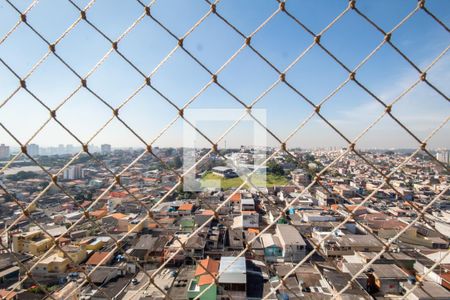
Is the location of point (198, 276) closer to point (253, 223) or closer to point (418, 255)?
point (253, 223)

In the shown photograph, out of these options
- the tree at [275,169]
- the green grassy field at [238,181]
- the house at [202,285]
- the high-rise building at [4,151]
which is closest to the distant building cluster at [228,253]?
the house at [202,285]

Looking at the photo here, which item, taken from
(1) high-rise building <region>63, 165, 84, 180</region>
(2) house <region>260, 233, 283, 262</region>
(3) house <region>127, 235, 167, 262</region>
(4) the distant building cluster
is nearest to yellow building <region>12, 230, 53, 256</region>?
(4) the distant building cluster

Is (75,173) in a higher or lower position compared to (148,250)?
higher

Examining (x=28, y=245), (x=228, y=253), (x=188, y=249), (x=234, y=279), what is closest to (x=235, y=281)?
(x=234, y=279)

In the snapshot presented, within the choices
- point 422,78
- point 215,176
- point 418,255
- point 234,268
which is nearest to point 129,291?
point 234,268

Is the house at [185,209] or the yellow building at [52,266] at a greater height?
the house at [185,209]

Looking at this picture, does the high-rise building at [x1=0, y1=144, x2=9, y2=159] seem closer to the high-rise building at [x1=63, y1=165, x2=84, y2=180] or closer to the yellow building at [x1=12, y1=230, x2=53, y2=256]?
the high-rise building at [x1=63, y1=165, x2=84, y2=180]

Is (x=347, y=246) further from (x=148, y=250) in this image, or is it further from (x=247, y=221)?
(x=148, y=250)

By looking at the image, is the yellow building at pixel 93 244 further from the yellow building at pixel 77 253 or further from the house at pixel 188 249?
the house at pixel 188 249

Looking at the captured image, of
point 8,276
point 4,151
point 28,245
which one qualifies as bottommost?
point 8,276
